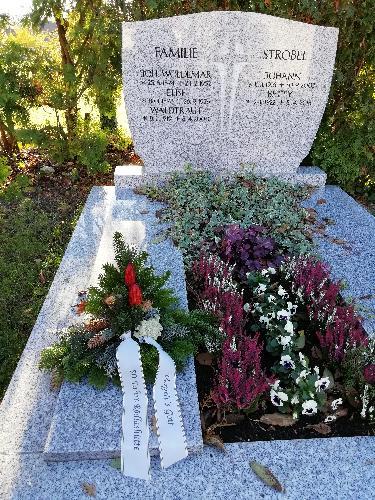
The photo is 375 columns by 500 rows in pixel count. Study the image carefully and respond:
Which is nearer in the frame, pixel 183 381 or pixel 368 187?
pixel 183 381

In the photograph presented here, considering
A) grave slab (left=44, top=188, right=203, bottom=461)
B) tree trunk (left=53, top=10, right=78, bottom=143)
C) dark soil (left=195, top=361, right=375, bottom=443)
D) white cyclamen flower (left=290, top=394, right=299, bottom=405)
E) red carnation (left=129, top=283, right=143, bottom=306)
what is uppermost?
tree trunk (left=53, top=10, right=78, bottom=143)

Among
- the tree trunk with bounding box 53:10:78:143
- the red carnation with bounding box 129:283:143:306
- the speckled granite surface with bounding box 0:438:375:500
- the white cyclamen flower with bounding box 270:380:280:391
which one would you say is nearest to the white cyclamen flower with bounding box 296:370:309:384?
the white cyclamen flower with bounding box 270:380:280:391

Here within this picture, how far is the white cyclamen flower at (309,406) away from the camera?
2438mm

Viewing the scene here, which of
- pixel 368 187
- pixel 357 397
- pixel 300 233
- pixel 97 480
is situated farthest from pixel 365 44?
pixel 97 480

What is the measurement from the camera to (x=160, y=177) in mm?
4934

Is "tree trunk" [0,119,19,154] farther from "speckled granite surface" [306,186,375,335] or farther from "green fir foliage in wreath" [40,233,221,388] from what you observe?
"green fir foliage in wreath" [40,233,221,388]

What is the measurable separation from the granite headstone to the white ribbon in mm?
2749

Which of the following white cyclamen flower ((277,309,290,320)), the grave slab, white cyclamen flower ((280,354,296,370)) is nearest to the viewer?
the grave slab

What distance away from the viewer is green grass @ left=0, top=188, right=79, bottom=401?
3.42 m

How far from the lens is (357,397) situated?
2.61 m

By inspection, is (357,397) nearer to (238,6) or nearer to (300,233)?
(300,233)

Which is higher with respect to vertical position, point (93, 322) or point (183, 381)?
point (93, 322)

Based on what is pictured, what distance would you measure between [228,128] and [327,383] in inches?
117

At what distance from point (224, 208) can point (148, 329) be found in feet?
6.41
